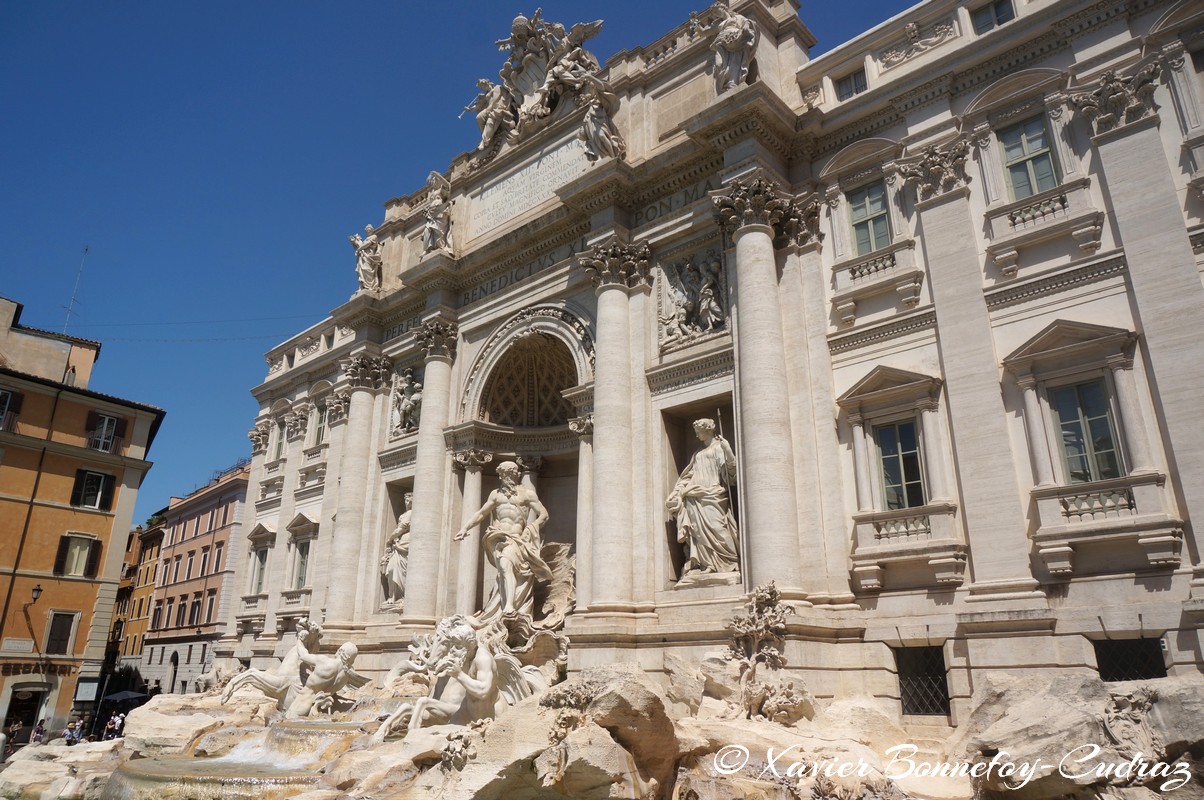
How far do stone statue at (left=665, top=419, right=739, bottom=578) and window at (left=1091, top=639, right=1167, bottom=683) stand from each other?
610 centimetres

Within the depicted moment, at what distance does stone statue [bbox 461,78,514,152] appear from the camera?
78.4ft

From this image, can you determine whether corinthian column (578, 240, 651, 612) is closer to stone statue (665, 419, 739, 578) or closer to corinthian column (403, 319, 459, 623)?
stone statue (665, 419, 739, 578)

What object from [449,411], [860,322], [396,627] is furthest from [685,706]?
[449,411]

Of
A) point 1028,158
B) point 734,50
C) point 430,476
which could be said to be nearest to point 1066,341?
point 1028,158

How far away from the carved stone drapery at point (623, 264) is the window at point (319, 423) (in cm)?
1502

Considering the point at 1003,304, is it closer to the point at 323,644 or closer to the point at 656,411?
the point at 656,411

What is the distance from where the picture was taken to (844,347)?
1583cm

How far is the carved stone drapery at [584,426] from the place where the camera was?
18.8 meters

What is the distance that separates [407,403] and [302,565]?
7.77 meters

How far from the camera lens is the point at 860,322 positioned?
15766 mm

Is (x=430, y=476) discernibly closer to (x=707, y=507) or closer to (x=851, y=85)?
(x=707, y=507)

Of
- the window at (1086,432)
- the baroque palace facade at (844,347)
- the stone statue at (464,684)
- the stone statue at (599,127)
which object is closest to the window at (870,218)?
the baroque palace facade at (844,347)

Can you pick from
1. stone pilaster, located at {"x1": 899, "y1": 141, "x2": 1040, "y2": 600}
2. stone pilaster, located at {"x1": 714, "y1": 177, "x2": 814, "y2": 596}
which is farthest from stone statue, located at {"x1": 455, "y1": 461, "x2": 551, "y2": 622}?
stone pilaster, located at {"x1": 899, "y1": 141, "x2": 1040, "y2": 600}

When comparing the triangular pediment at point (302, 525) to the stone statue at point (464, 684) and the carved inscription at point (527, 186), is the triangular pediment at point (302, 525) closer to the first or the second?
the carved inscription at point (527, 186)
